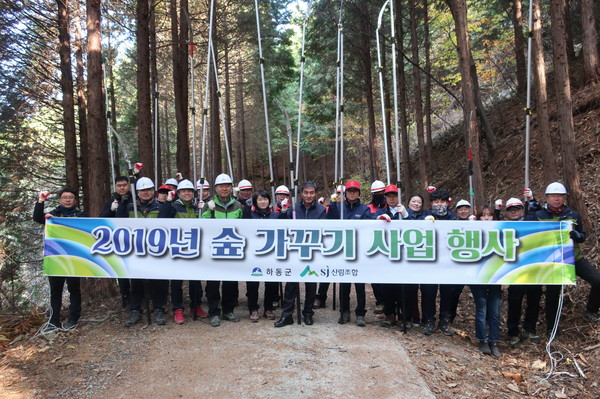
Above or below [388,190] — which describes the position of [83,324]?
below

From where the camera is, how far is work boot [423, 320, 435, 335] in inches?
211

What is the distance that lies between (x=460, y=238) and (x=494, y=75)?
17.7m

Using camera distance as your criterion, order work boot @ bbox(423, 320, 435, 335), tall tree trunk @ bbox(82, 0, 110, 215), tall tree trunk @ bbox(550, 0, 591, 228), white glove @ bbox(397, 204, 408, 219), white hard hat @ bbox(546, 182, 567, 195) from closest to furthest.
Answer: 1. white hard hat @ bbox(546, 182, 567, 195)
2. white glove @ bbox(397, 204, 408, 219)
3. work boot @ bbox(423, 320, 435, 335)
4. tall tree trunk @ bbox(550, 0, 591, 228)
5. tall tree trunk @ bbox(82, 0, 110, 215)

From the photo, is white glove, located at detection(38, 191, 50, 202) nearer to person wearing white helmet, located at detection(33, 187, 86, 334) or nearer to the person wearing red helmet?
person wearing white helmet, located at detection(33, 187, 86, 334)

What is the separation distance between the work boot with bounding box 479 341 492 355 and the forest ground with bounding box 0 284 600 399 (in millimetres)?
94

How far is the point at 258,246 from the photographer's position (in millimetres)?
5254

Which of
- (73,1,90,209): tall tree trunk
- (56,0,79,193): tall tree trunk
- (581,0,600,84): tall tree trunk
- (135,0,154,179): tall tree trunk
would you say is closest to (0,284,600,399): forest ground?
(135,0,154,179): tall tree trunk

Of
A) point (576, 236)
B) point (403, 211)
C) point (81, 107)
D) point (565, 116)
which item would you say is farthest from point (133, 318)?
point (81, 107)

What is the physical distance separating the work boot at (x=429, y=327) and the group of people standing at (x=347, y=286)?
A: 1cm

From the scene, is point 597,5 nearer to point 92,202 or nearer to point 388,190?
point 388,190

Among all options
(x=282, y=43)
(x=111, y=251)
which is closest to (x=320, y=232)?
(x=111, y=251)

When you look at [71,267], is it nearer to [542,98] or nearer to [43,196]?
[43,196]

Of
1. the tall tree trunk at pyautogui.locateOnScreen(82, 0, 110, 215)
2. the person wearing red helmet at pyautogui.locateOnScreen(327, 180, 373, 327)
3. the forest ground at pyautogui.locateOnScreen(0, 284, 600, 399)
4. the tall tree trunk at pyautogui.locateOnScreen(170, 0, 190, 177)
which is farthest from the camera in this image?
the tall tree trunk at pyautogui.locateOnScreen(170, 0, 190, 177)

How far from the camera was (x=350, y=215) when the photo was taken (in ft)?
19.2
